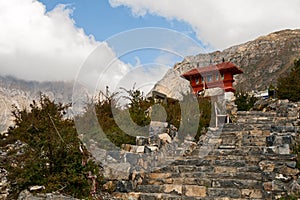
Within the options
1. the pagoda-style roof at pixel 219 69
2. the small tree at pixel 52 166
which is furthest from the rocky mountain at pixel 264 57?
the small tree at pixel 52 166

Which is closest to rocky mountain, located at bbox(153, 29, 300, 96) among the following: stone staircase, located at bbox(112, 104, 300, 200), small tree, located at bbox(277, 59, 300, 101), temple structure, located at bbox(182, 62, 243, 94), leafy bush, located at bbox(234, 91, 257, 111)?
temple structure, located at bbox(182, 62, 243, 94)

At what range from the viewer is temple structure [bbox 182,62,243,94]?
2372cm

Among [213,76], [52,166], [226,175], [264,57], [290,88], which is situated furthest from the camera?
[264,57]

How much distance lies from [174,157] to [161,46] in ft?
8.36

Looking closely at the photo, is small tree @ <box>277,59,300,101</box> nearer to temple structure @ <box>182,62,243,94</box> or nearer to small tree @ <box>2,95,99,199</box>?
temple structure @ <box>182,62,243,94</box>

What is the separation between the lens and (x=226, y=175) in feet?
25.0

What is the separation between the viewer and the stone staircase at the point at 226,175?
22.4ft

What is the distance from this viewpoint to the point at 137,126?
33.6 ft

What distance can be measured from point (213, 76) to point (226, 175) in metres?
17.4

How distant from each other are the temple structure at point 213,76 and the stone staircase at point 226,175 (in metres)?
14.4

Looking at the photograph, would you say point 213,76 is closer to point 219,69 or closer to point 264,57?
point 219,69

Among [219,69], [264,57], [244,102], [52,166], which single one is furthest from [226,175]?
[264,57]

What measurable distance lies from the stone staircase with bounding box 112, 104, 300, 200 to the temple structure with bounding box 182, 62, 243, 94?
14.4 m

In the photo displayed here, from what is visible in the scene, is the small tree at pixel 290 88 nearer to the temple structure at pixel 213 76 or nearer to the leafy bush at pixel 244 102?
the leafy bush at pixel 244 102
